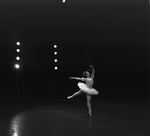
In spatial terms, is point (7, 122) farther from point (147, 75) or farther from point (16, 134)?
point (147, 75)

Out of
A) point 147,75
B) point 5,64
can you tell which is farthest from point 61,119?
point 147,75

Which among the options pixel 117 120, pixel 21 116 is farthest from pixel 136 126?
pixel 21 116

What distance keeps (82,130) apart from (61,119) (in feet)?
6.82

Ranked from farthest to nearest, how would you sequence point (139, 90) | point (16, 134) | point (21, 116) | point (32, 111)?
point (139, 90) → point (32, 111) → point (21, 116) → point (16, 134)

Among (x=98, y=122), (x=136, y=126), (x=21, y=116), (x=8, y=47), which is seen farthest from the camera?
(x=8, y=47)

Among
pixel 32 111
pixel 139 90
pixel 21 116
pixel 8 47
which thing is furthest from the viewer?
pixel 139 90

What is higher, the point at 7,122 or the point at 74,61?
the point at 74,61

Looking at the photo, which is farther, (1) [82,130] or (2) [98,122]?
(2) [98,122]

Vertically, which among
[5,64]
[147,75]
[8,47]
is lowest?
[147,75]

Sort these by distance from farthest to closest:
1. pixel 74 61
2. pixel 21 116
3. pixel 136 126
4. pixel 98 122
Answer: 1. pixel 74 61
2. pixel 21 116
3. pixel 98 122
4. pixel 136 126

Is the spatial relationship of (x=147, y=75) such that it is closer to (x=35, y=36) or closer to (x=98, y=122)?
(x=35, y=36)

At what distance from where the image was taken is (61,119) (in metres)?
9.70

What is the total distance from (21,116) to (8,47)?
800 cm

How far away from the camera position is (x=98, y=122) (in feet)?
30.0
